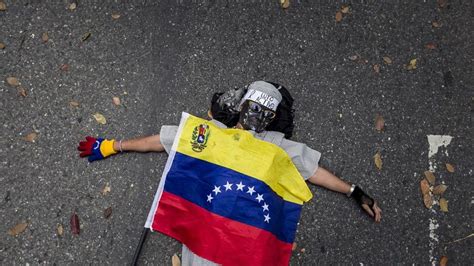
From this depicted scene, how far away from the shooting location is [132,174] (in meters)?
4.58

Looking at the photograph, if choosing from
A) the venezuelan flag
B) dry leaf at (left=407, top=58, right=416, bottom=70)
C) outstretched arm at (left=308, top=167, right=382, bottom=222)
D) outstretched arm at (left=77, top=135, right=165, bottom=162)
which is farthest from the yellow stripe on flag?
dry leaf at (left=407, top=58, right=416, bottom=70)

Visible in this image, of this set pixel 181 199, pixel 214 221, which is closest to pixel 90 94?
pixel 181 199

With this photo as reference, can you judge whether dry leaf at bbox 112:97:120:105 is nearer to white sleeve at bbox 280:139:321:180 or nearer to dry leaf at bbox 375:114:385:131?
white sleeve at bbox 280:139:321:180

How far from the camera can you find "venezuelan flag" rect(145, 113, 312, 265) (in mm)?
4086

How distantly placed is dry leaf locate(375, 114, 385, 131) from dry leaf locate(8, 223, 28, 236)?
11.9 feet

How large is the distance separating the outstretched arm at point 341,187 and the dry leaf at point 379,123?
77 cm

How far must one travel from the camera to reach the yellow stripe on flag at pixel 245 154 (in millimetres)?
4148

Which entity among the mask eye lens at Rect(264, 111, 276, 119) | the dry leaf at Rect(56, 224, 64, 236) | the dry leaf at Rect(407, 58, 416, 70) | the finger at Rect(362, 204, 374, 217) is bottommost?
the dry leaf at Rect(56, 224, 64, 236)

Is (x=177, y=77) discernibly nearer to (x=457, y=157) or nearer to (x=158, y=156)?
(x=158, y=156)

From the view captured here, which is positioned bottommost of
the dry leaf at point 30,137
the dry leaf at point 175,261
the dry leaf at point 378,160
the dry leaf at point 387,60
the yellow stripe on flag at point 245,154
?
the dry leaf at point 30,137

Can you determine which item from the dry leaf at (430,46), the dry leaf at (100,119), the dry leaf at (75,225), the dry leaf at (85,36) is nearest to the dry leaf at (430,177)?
the dry leaf at (430,46)

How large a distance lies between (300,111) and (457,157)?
173 centimetres

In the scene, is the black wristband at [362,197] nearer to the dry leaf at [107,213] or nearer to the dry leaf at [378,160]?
the dry leaf at [378,160]

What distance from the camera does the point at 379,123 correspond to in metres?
4.93
